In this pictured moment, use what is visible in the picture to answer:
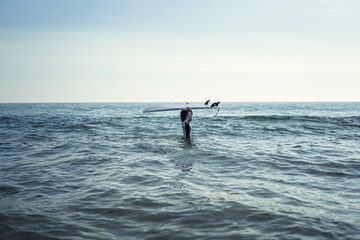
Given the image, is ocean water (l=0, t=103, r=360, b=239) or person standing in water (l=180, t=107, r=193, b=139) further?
person standing in water (l=180, t=107, r=193, b=139)

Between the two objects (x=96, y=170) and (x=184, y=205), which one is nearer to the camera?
(x=184, y=205)

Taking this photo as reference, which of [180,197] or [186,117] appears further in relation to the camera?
[186,117]

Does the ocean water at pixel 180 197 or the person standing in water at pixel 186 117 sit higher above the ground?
the person standing in water at pixel 186 117

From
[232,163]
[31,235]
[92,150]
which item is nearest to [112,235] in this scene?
[31,235]

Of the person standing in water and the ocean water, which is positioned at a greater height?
the person standing in water

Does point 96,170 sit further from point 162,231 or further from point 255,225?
point 255,225

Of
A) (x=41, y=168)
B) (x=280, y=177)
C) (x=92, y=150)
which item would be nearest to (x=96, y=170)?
(x=41, y=168)

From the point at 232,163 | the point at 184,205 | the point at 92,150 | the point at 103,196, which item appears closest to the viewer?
the point at 184,205

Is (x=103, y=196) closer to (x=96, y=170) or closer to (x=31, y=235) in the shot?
(x=31, y=235)

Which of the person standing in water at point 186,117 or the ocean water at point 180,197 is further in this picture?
the person standing in water at point 186,117

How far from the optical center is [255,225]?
169 inches

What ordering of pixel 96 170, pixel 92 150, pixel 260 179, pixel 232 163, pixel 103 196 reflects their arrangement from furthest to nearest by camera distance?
1. pixel 92 150
2. pixel 232 163
3. pixel 96 170
4. pixel 260 179
5. pixel 103 196

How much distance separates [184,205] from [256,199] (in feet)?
5.50

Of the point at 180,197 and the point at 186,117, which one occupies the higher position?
the point at 186,117
